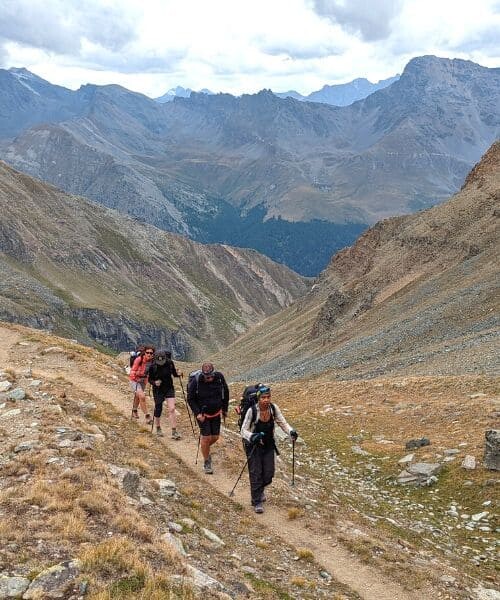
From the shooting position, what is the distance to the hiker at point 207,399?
609 inches

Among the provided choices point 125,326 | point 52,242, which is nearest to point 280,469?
point 125,326

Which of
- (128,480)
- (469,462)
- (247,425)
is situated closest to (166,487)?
(128,480)

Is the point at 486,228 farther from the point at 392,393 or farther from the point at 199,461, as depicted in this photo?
the point at 199,461

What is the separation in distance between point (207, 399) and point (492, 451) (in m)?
9.38

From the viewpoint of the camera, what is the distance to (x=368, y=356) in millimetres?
47125

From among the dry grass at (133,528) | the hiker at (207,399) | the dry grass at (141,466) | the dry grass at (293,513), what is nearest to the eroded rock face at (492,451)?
the dry grass at (293,513)

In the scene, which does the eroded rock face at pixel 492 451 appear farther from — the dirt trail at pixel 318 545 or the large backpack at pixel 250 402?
the large backpack at pixel 250 402

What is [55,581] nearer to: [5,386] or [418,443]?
[5,386]

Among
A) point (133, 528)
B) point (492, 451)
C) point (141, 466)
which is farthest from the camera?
point (492, 451)

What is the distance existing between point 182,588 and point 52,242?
202 metres

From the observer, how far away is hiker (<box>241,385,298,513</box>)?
14.0m

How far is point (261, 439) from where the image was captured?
13.9 meters

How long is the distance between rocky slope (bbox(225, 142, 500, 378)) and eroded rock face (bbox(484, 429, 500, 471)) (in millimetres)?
12177

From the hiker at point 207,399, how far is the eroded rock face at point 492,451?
8731 millimetres
